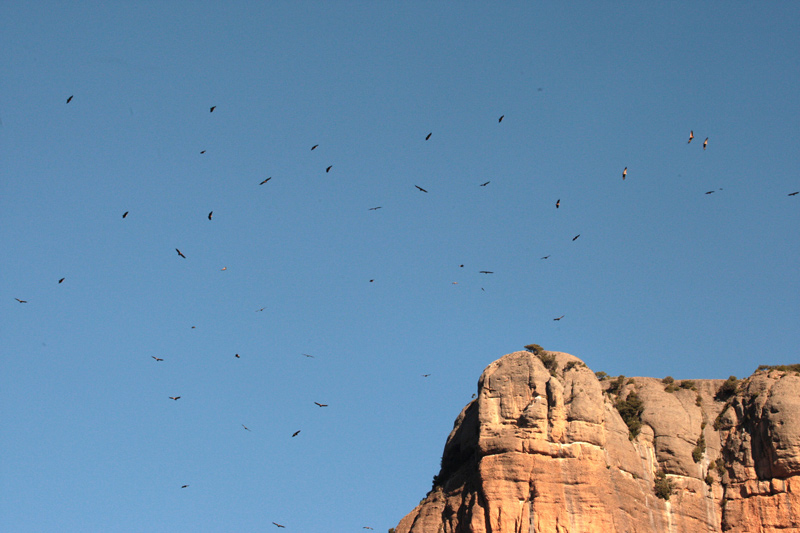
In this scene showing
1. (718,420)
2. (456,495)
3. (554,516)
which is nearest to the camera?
(554,516)

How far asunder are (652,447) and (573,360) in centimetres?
953

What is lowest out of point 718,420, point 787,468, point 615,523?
point 615,523

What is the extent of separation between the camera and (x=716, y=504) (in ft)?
287

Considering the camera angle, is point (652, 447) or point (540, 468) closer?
point (540, 468)

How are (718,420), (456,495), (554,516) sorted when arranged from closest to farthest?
(554,516)
(456,495)
(718,420)

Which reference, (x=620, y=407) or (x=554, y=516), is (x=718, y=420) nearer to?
(x=620, y=407)

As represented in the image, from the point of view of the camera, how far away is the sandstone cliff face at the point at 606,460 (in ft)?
266

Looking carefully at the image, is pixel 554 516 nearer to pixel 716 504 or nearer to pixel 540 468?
pixel 540 468

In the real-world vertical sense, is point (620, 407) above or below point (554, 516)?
above

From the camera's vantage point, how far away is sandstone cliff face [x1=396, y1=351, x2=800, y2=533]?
81.0 metres

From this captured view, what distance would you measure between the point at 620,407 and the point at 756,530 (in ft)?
48.3

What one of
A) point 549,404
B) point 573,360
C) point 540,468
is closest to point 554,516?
point 540,468

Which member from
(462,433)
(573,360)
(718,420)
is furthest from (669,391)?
(462,433)

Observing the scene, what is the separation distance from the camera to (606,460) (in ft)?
278
